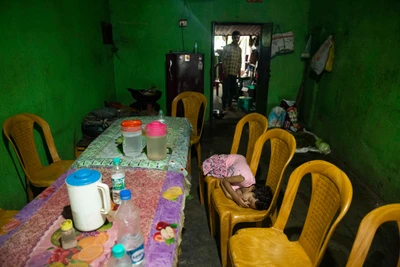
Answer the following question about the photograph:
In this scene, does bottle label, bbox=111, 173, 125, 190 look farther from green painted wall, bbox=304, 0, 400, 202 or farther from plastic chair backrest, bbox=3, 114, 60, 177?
green painted wall, bbox=304, 0, 400, 202

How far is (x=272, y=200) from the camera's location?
179 cm

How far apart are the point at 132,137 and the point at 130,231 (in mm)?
873

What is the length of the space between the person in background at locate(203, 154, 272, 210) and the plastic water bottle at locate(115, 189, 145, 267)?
1.00 metres

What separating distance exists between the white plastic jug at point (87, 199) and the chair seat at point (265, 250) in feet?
2.62

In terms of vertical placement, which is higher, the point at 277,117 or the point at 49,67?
the point at 49,67

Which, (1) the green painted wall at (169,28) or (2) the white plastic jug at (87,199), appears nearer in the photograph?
(2) the white plastic jug at (87,199)

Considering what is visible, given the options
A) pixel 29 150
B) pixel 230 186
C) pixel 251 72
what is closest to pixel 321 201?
pixel 230 186

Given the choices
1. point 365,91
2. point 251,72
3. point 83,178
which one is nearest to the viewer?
point 83,178

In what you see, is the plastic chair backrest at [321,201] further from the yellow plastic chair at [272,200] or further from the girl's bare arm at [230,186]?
the girl's bare arm at [230,186]

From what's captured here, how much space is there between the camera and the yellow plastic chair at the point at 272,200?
1.82 metres

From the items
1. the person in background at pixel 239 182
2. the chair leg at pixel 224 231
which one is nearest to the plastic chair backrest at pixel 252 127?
the person in background at pixel 239 182

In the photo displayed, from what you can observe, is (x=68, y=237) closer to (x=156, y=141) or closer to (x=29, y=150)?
(x=156, y=141)

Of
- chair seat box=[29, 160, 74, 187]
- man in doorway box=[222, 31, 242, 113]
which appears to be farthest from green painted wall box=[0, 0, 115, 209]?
man in doorway box=[222, 31, 242, 113]

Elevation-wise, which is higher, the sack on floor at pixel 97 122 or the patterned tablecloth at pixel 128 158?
the patterned tablecloth at pixel 128 158
